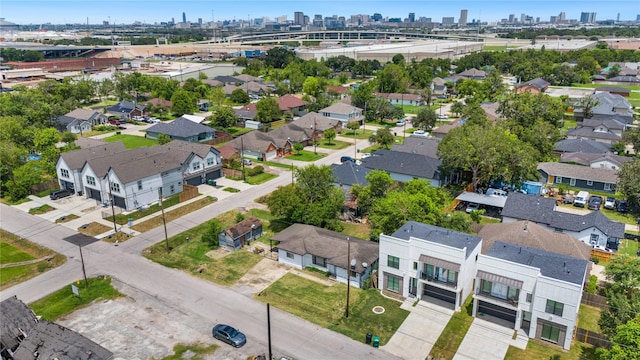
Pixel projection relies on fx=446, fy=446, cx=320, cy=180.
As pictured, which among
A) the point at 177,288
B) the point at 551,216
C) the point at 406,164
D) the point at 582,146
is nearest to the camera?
the point at 177,288

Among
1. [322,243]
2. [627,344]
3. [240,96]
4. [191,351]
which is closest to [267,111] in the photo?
[240,96]

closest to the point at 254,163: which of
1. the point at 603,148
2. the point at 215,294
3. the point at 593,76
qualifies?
the point at 215,294

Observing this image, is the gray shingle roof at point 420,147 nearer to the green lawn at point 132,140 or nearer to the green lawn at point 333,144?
the green lawn at point 333,144

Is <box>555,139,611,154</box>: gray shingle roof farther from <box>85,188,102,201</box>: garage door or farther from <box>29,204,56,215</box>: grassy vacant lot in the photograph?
<box>29,204,56,215</box>: grassy vacant lot

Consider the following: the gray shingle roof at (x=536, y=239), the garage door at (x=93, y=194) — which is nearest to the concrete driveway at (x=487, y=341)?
the gray shingle roof at (x=536, y=239)

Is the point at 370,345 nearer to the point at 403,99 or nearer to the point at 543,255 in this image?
the point at 543,255

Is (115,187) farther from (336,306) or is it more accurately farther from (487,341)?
(487,341)
